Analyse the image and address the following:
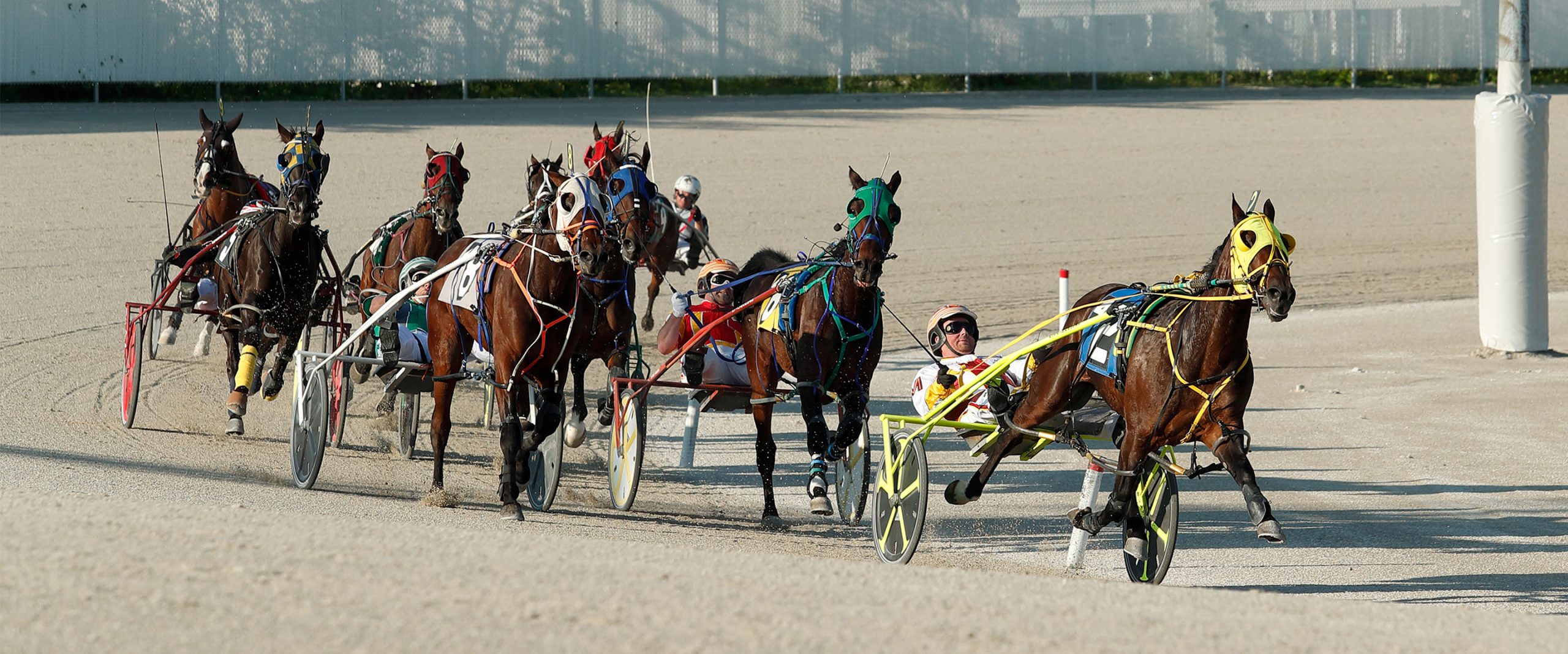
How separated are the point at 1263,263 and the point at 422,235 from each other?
6118mm

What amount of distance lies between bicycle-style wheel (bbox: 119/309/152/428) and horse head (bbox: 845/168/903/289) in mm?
4914

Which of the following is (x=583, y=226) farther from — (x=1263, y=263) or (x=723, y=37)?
(x=723, y=37)

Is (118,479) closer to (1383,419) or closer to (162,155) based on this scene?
(1383,419)

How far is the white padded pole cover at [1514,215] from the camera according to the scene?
550 inches

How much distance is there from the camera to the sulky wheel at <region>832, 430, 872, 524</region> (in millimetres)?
8424

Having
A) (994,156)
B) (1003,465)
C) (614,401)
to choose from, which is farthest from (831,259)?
(994,156)

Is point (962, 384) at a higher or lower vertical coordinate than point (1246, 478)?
higher

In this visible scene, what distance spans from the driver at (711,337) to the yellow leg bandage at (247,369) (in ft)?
9.07

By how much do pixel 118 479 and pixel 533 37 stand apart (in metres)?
18.3

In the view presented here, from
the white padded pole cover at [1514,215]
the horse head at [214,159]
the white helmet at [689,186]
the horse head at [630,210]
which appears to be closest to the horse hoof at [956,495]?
the horse head at [630,210]

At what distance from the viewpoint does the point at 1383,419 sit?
11.5 m

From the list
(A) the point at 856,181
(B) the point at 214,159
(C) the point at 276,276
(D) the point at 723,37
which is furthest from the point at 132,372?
(D) the point at 723,37

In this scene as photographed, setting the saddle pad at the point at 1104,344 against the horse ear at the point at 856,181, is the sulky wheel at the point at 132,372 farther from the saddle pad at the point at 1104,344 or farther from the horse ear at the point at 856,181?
the saddle pad at the point at 1104,344

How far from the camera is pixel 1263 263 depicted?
20.4ft
